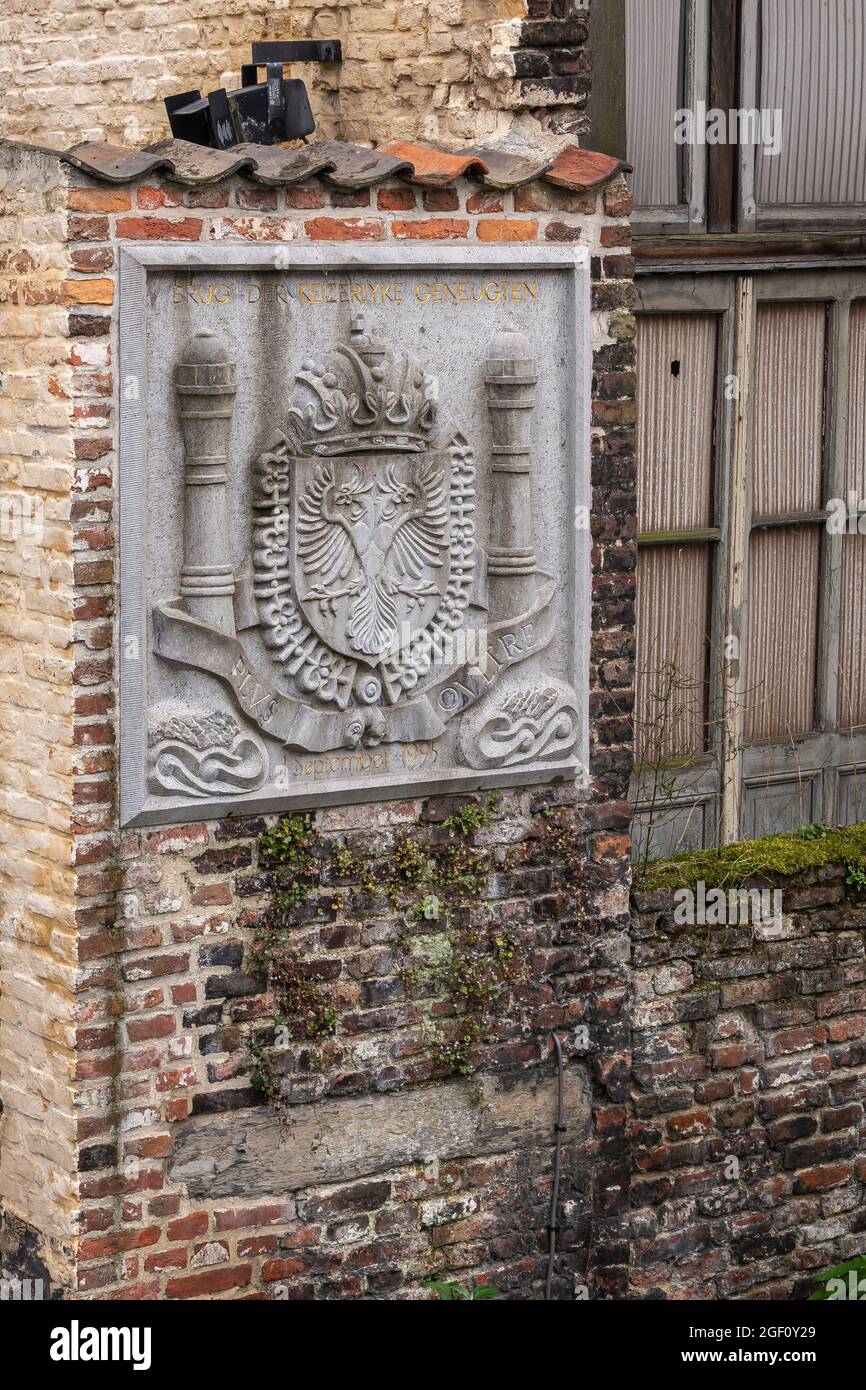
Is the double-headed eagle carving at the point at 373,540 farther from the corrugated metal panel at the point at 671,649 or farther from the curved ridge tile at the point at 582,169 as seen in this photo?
the corrugated metal panel at the point at 671,649

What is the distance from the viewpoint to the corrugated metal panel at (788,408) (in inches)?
245

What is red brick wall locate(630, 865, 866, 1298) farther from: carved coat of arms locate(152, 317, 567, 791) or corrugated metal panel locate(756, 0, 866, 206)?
corrugated metal panel locate(756, 0, 866, 206)

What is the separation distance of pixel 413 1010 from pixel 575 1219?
872 millimetres

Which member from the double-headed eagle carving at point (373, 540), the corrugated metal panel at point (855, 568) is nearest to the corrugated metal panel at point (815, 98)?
the corrugated metal panel at point (855, 568)

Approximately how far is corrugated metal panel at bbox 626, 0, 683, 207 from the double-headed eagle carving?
1.41 m

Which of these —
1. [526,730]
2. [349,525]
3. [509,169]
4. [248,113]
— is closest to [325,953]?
[526,730]

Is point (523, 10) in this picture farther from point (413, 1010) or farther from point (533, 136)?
point (413, 1010)

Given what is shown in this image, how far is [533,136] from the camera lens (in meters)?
5.41

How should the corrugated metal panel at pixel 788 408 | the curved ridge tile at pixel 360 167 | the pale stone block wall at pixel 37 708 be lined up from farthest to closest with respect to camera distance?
1. the corrugated metal panel at pixel 788 408
2. the curved ridge tile at pixel 360 167
3. the pale stone block wall at pixel 37 708

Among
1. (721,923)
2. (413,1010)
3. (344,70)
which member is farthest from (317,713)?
(344,70)

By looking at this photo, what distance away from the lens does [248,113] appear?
537cm

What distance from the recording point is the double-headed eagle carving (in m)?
4.95

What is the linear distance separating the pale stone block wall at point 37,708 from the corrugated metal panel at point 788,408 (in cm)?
249

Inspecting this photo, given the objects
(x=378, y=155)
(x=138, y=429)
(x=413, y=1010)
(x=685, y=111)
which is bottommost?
(x=413, y=1010)
